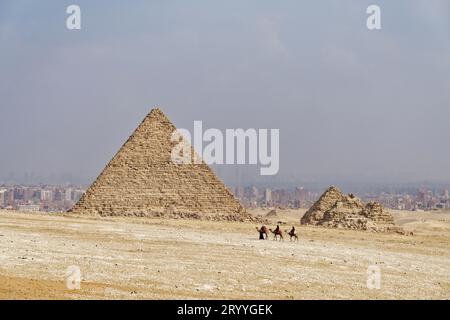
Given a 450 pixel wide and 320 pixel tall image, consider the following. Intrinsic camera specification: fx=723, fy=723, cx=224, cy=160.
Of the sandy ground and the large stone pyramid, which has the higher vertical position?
the large stone pyramid

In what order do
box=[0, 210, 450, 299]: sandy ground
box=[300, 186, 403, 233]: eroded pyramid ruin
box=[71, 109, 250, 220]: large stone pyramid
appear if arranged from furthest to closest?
box=[71, 109, 250, 220]: large stone pyramid < box=[300, 186, 403, 233]: eroded pyramid ruin < box=[0, 210, 450, 299]: sandy ground

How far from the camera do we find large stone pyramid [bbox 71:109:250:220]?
5522 cm

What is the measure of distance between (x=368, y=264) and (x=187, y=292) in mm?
10085

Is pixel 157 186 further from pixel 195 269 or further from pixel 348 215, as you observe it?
pixel 195 269

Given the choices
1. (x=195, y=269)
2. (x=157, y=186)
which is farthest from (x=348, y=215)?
(x=195, y=269)

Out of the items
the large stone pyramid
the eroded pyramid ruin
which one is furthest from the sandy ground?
the large stone pyramid

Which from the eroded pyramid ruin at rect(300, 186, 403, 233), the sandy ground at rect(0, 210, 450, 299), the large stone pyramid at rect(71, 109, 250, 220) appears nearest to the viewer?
A: the sandy ground at rect(0, 210, 450, 299)

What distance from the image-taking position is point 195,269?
19594mm

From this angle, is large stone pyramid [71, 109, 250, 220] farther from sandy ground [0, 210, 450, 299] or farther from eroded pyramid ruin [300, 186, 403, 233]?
sandy ground [0, 210, 450, 299]

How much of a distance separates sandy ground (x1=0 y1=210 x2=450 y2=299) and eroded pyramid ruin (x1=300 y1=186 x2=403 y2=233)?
19.6 m

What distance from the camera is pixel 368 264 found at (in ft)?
78.8

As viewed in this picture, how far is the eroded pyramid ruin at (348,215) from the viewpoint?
5141cm
